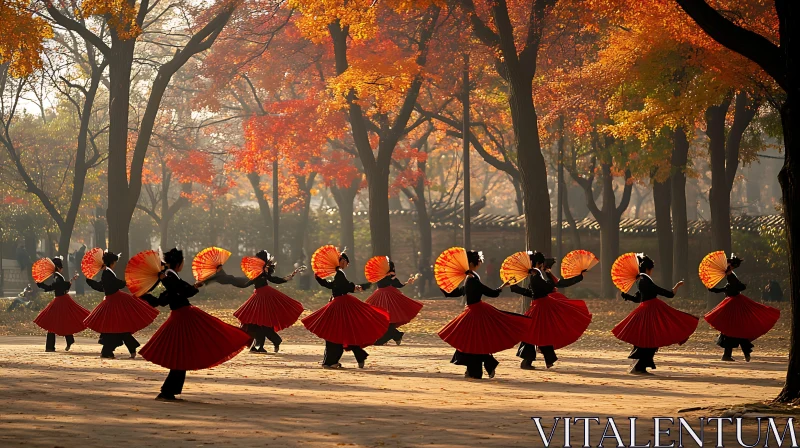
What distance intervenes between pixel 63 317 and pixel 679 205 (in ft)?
64.8

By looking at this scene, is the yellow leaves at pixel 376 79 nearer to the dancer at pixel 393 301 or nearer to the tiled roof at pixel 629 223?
the dancer at pixel 393 301

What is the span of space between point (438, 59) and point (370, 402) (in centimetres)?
2211

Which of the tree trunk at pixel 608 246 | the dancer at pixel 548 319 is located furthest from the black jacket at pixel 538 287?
the tree trunk at pixel 608 246

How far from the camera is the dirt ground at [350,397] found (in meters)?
10.2

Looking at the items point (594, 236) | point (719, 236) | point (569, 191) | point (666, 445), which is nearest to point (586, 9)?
point (719, 236)

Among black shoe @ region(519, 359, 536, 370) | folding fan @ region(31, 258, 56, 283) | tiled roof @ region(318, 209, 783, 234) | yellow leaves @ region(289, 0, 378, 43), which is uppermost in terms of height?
yellow leaves @ region(289, 0, 378, 43)

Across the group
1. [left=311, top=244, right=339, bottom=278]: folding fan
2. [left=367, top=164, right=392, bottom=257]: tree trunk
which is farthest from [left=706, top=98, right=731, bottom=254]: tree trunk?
[left=311, top=244, right=339, bottom=278]: folding fan

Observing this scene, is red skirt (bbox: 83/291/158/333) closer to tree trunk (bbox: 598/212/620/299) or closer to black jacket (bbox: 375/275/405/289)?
black jacket (bbox: 375/275/405/289)

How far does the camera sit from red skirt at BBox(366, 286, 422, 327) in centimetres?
2161

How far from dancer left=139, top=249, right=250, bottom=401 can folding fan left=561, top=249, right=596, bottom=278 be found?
6.94 metres

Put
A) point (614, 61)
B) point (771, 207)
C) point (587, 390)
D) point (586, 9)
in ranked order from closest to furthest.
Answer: point (587, 390) → point (586, 9) → point (614, 61) → point (771, 207)

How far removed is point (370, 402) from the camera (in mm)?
12938

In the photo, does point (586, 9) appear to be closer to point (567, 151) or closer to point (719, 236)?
point (719, 236)

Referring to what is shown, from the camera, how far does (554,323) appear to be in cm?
1728
